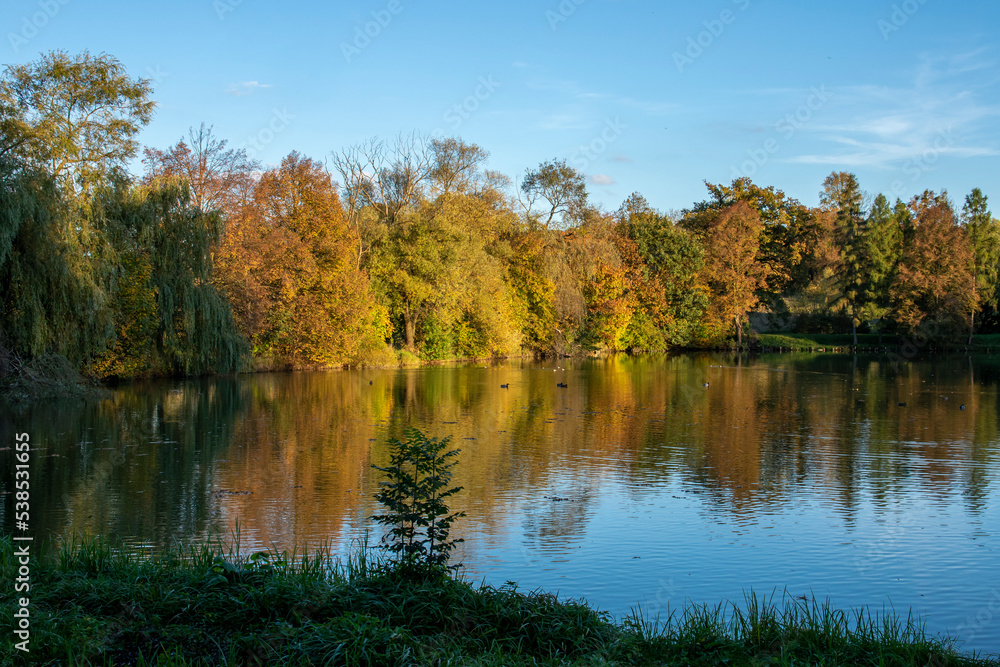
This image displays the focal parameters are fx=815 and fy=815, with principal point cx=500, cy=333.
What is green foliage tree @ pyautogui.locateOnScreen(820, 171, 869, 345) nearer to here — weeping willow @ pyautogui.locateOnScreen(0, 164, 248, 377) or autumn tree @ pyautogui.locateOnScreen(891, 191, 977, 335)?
autumn tree @ pyautogui.locateOnScreen(891, 191, 977, 335)

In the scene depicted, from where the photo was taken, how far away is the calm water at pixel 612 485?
790 centimetres

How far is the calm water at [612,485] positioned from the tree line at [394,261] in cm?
388

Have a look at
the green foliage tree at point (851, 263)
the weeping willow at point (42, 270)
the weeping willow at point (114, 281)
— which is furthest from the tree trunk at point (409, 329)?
the green foliage tree at point (851, 263)

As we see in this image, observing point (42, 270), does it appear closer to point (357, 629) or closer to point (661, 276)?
point (357, 629)

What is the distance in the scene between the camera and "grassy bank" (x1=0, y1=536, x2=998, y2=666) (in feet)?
15.4

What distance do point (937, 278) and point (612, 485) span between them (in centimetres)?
5062

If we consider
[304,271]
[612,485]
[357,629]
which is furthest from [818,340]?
[357,629]

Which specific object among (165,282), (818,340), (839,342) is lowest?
(839,342)

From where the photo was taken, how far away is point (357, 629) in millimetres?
4867

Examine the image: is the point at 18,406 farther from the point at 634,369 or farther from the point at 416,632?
the point at 634,369

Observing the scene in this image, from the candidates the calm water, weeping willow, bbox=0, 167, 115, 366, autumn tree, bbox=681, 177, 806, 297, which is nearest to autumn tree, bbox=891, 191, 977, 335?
autumn tree, bbox=681, 177, 806, 297

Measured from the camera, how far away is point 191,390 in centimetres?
2588

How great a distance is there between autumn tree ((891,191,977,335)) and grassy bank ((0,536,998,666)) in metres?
55.1

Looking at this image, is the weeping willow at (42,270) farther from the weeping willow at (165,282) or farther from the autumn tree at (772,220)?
the autumn tree at (772,220)
